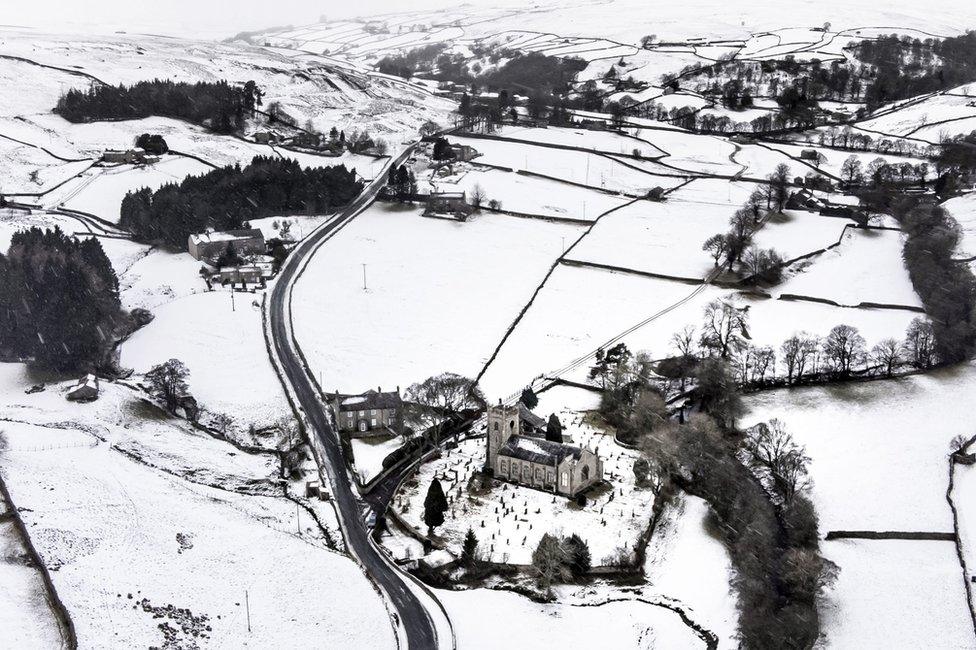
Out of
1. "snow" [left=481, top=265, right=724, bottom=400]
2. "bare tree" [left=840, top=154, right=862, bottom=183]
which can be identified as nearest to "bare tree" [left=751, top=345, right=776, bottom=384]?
"snow" [left=481, top=265, right=724, bottom=400]

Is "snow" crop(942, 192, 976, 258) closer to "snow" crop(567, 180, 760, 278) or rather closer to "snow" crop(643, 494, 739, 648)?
"snow" crop(567, 180, 760, 278)

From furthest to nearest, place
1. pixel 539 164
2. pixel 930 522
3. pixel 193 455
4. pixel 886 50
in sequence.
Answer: pixel 886 50 → pixel 539 164 → pixel 193 455 → pixel 930 522

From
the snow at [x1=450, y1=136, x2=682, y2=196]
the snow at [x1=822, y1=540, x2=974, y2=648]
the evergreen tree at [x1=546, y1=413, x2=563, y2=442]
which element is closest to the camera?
the snow at [x1=822, y1=540, x2=974, y2=648]

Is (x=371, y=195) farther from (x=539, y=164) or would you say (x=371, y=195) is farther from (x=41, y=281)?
(x=41, y=281)

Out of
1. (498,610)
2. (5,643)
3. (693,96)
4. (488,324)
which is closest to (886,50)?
(693,96)

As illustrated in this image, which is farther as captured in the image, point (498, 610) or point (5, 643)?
point (498, 610)

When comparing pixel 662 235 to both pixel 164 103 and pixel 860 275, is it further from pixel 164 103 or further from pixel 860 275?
pixel 164 103

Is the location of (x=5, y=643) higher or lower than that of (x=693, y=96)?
lower
